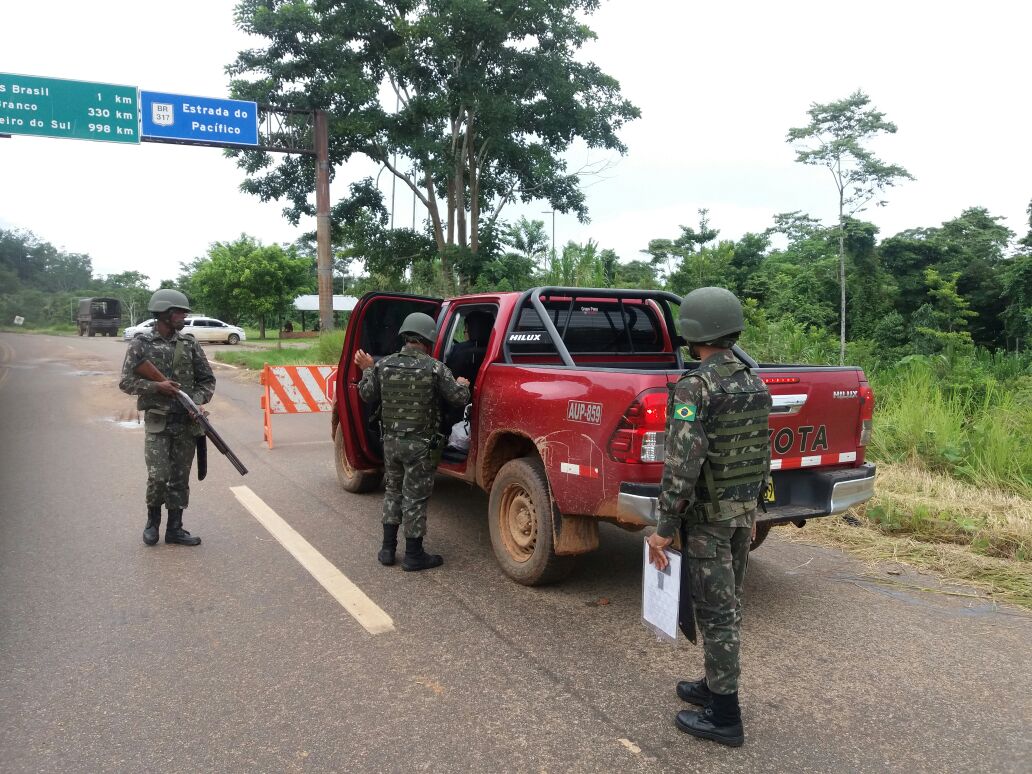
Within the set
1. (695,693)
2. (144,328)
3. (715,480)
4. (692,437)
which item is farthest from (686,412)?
(144,328)

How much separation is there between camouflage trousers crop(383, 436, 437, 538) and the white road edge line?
493 mm

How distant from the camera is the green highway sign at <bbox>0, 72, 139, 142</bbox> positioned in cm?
1703

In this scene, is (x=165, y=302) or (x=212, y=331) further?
(x=212, y=331)

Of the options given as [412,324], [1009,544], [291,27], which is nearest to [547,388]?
[412,324]

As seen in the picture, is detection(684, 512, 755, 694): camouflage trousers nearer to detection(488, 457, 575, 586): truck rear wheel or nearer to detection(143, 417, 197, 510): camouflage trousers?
detection(488, 457, 575, 586): truck rear wheel

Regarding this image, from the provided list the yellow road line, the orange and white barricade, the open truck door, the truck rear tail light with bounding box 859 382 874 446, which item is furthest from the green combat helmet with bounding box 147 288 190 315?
the truck rear tail light with bounding box 859 382 874 446

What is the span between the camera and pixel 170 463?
502 centimetres

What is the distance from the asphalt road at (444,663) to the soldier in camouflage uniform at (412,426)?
0.86ft

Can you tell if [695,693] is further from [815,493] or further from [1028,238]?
[1028,238]

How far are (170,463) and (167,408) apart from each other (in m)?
0.40

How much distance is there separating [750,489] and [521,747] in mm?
1279

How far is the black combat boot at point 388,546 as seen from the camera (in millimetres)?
4551

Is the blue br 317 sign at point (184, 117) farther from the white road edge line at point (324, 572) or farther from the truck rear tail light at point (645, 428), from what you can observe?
the truck rear tail light at point (645, 428)

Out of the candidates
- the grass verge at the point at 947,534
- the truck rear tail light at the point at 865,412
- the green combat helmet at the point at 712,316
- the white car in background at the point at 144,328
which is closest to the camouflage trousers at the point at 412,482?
the white car in background at the point at 144,328
